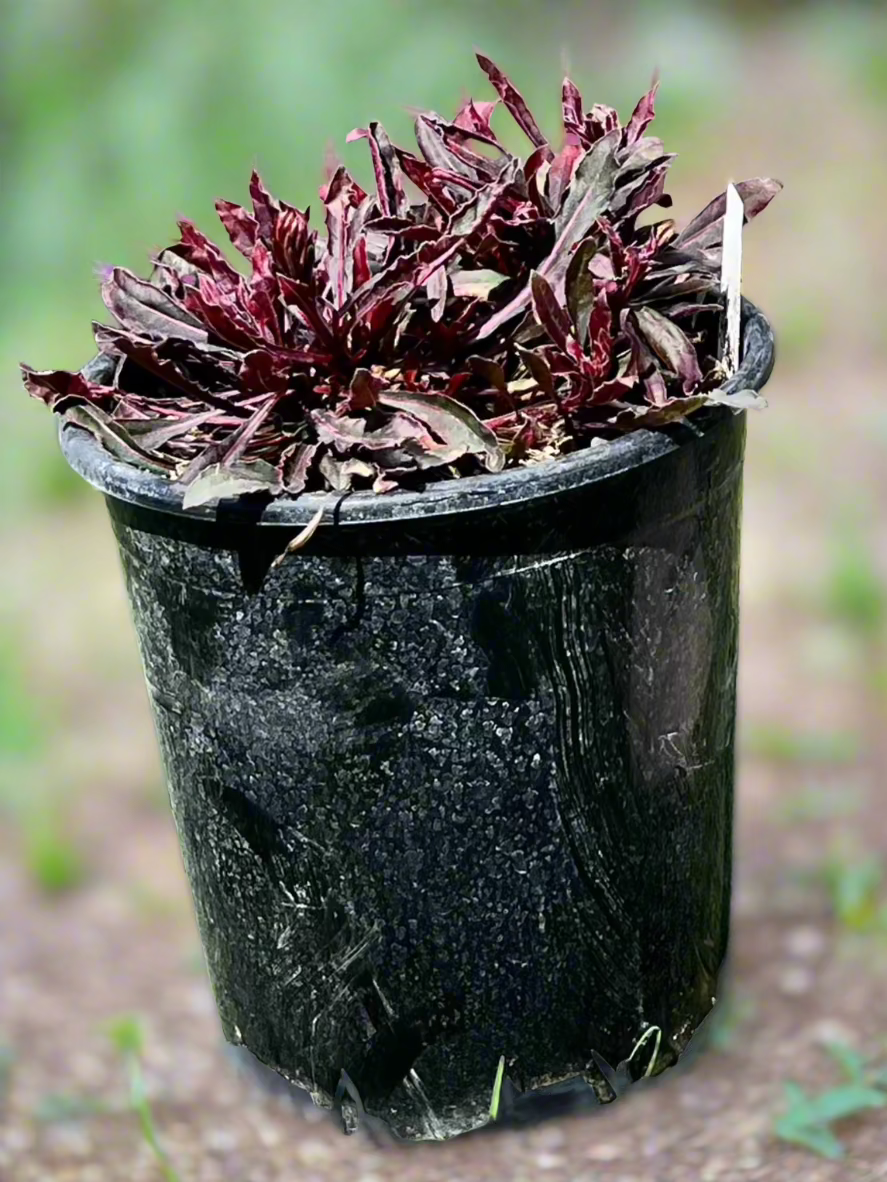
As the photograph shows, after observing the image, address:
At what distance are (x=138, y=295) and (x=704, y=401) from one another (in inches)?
30.1

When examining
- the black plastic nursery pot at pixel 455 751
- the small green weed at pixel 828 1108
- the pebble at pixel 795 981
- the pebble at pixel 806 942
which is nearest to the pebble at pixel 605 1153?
the black plastic nursery pot at pixel 455 751

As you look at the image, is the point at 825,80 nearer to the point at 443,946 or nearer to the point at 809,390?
the point at 809,390

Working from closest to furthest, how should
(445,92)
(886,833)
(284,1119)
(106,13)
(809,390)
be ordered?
(284,1119), (886,833), (809,390), (445,92), (106,13)

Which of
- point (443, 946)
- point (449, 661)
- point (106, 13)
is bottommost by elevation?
point (443, 946)

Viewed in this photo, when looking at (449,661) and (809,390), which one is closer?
(449,661)

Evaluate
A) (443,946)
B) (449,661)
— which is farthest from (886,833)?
(449,661)

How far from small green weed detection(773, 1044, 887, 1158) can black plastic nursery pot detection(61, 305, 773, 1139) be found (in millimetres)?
215

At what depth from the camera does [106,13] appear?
5.98 metres

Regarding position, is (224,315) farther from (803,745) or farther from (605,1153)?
(803,745)

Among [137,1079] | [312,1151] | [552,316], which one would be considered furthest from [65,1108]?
[552,316]

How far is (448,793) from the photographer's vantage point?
1847mm

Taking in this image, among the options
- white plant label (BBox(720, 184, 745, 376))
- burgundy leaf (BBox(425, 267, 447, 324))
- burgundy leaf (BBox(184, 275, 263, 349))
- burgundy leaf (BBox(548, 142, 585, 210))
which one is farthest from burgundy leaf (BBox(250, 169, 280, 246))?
white plant label (BBox(720, 184, 745, 376))

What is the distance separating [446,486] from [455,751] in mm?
359

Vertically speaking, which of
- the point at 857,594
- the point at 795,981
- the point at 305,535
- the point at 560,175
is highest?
the point at 560,175
